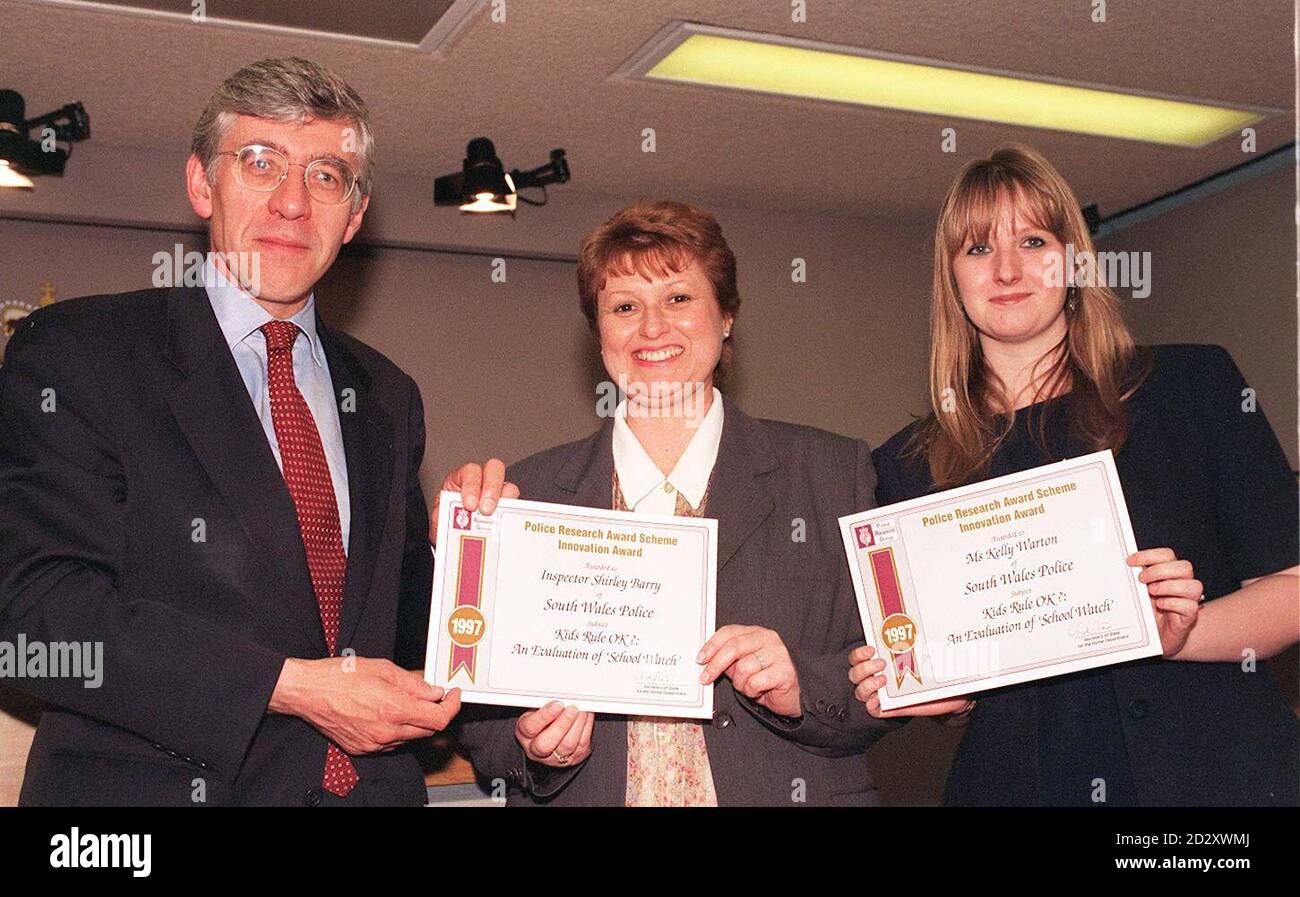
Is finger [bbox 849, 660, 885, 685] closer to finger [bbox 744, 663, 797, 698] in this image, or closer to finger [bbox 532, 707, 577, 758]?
finger [bbox 744, 663, 797, 698]

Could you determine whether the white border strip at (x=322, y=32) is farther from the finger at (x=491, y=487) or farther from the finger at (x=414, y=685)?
the finger at (x=414, y=685)

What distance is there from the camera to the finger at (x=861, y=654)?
6.75 ft

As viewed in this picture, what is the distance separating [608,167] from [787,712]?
501 cm

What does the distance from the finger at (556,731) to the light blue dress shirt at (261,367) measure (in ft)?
→ 1.52

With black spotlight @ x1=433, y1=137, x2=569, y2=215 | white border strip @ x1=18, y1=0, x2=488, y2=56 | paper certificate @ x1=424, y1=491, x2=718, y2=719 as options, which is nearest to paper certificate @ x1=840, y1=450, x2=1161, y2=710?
paper certificate @ x1=424, y1=491, x2=718, y2=719

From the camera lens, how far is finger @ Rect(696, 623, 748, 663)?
77.9 inches

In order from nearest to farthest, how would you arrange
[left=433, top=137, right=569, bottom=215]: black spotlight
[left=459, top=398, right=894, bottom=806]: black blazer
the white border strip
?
1. [left=459, top=398, right=894, bottom=806]: black blazer
2. the white border strip
3. [left=433, top=137, right=569, bottom=215]: black spotlight

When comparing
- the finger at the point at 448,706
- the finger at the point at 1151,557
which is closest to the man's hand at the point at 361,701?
the finger at the point at 448,706

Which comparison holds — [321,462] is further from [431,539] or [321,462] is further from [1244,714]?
[1244,714]

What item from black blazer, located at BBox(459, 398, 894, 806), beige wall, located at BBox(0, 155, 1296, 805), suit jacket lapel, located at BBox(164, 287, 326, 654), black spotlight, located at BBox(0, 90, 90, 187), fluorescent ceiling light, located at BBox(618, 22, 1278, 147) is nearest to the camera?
suit jacket lapel, located at BBox(164, 287, 326, 654)

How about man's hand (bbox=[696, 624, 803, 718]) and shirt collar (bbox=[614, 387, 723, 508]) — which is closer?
man's hand (bbox=[696, 624, 803, 718])

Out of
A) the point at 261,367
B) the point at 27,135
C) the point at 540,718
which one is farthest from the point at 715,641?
the point at 27,135

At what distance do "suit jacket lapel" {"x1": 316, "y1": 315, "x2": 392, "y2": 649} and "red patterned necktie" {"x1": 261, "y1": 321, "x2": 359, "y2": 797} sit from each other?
0.03 metres

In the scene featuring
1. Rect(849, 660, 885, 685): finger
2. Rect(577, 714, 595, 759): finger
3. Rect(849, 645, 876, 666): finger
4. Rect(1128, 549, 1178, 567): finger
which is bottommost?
Rect(577, 714, 595, 759): finger
